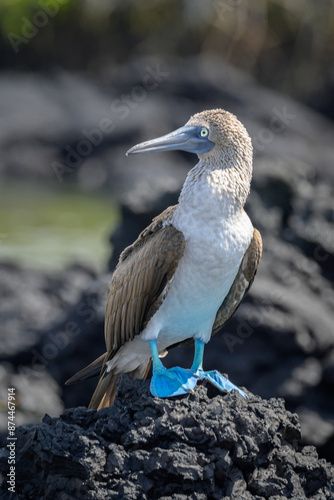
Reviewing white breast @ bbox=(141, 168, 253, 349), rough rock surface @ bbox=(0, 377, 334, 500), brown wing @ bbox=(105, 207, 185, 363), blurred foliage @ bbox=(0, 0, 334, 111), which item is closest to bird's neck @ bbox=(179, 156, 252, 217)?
white breast @ bbox=(141, 168, 253, 349)

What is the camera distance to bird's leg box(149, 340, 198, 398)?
4180mm

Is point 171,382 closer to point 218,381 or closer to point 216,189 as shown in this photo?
point 218,381

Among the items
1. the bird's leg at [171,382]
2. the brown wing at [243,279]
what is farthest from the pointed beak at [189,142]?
the bird's leg at [171,382]

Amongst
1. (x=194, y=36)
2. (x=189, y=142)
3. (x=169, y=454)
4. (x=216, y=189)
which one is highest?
(x=189, y=142)

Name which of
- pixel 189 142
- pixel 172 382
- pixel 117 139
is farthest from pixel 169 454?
pixel 117 139

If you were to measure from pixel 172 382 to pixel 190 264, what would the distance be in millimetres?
770

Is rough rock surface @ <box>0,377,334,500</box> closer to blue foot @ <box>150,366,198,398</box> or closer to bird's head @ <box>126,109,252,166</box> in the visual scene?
blue foot @ <box>150,366,198,398</box>

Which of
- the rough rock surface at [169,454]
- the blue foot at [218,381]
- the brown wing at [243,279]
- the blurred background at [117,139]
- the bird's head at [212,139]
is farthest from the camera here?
the blurred background at [117,139]

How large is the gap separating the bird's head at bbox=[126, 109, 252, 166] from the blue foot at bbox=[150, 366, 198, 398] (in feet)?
4.62

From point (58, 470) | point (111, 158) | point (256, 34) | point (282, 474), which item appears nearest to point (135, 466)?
point (58, 470)

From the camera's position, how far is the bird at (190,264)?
4.50 meters

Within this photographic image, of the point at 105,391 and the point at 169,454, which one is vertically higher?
the point at 169,454

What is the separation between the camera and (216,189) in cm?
451

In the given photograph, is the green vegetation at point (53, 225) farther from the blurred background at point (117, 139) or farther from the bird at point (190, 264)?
the bird at point (190, 264)
